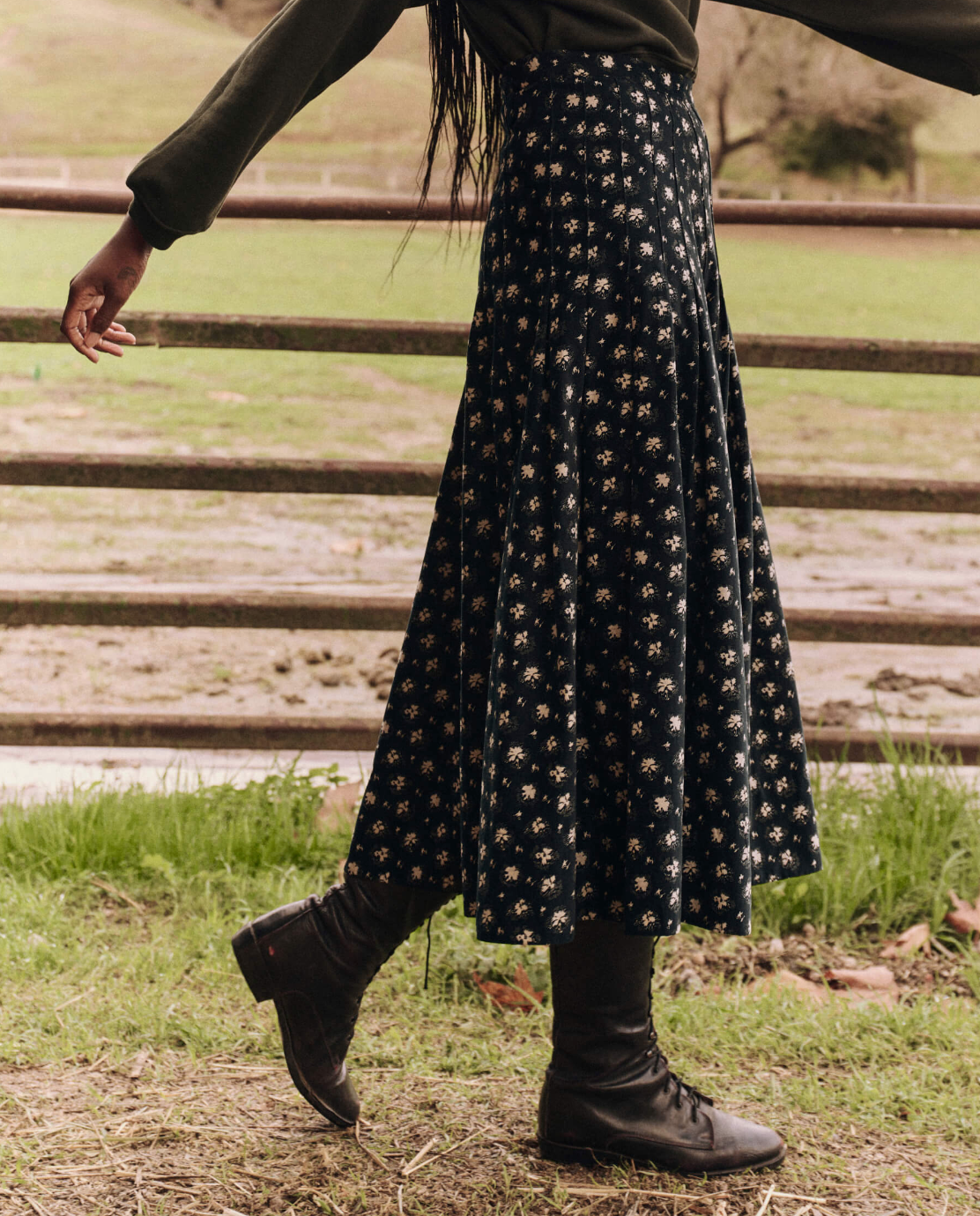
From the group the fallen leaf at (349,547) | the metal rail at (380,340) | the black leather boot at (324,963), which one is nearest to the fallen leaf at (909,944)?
the black leather boot at (324,963)

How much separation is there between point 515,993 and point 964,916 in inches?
37.1

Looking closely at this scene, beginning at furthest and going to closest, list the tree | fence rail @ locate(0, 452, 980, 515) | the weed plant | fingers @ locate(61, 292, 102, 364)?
the tree → fence rail @ locate(0, 452, 980, 515) → the weed plant → fingers @ locate(61, 292, 102, 364)

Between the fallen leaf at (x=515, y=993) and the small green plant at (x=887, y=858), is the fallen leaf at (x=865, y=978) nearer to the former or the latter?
the small green plant at (x=887, y=858)

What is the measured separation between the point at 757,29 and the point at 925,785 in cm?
3930

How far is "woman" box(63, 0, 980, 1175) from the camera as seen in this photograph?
143 centimetres

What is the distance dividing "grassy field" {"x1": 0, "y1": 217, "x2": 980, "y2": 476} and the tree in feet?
74.0

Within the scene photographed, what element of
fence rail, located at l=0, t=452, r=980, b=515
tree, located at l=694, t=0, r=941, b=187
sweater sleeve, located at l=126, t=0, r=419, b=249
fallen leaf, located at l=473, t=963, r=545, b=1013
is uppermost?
tree, located at l=694, t=0, r=941, b=187

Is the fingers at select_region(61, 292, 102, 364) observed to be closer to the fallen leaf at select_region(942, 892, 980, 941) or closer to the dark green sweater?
the dark green sweater

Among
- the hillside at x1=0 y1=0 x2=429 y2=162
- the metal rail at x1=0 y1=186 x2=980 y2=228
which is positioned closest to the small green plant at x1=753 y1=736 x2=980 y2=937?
the metal rail at x1=0 y1=186 x2=980 y2=228

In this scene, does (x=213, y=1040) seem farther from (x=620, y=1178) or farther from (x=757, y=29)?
(x=757, y=29)

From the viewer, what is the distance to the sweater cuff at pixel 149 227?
1.33 metres

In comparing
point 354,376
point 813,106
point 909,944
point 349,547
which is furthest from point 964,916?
point 813,106

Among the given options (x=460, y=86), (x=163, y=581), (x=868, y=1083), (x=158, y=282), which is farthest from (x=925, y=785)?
(x=158, y=282)

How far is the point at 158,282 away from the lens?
45.0 ft
